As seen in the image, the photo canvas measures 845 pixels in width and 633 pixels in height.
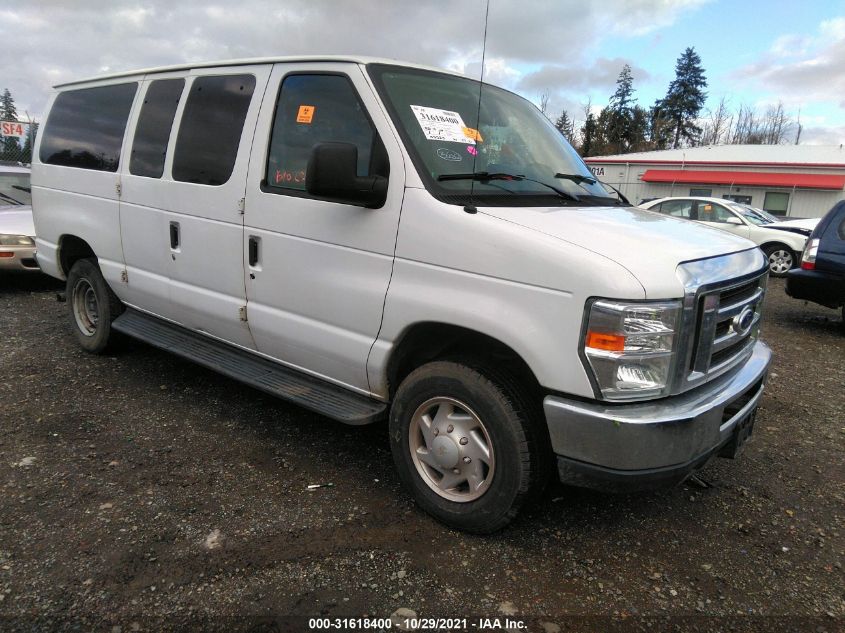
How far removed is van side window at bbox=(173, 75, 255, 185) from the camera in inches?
141

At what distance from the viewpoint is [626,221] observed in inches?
113

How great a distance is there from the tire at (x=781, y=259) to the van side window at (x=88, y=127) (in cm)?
1242

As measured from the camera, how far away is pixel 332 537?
2.83 m

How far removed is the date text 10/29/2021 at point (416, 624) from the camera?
2.31 meters

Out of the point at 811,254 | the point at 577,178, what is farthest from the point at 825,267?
the point at 577,178

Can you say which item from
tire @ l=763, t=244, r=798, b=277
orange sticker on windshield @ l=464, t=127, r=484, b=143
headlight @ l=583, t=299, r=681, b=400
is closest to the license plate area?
headlight @ l=583, t=299, r=681, b=400

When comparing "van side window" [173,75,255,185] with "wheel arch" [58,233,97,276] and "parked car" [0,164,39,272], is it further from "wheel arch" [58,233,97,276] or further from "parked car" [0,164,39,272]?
"parked car" [0,164,39,272]

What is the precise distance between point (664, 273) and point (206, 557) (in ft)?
7.53

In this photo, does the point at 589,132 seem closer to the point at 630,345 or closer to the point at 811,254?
the point at 811,254

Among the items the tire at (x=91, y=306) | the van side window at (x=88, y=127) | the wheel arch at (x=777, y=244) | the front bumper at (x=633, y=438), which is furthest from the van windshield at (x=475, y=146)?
the wheel arch at (x=777, y=244)

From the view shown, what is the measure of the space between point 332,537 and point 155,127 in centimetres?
307

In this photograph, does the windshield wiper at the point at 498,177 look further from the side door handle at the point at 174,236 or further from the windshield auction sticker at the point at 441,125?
the side door handle at the point at 174,236

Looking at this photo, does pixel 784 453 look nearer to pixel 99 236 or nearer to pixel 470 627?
pixel 470 627

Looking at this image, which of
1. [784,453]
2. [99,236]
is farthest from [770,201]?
[99,236]
